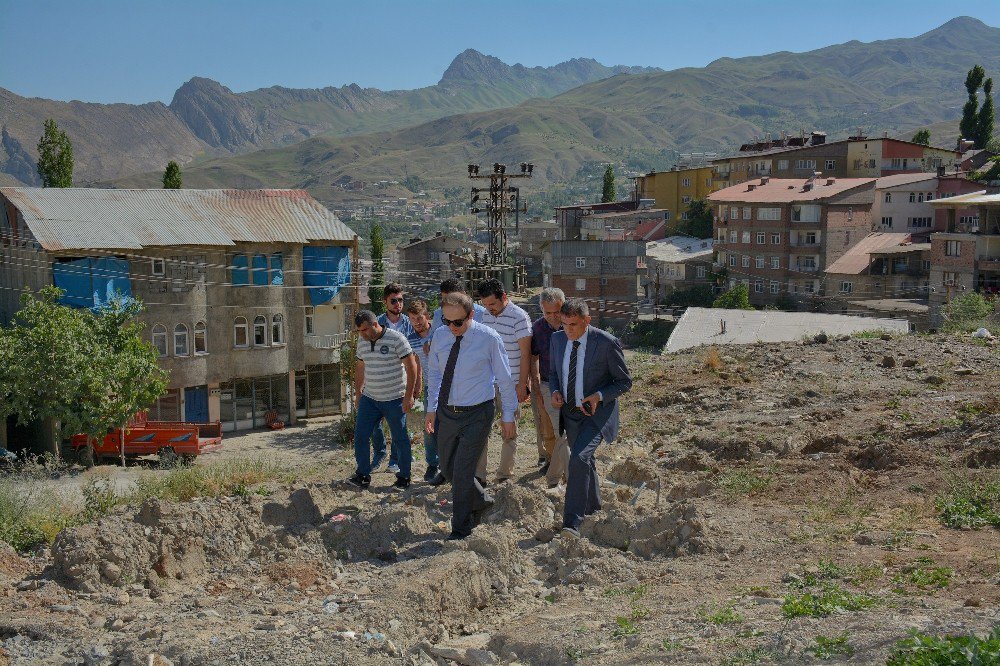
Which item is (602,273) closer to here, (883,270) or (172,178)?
(883,270)

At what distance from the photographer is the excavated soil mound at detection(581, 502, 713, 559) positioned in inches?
296

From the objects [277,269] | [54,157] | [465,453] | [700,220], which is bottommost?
[465,453]

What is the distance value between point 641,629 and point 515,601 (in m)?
1.32

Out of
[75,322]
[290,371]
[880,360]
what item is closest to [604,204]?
[290,371]

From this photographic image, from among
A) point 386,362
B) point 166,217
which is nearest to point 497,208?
point 166,217

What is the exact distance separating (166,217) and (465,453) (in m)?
32.6

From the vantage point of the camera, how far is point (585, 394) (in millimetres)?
8211

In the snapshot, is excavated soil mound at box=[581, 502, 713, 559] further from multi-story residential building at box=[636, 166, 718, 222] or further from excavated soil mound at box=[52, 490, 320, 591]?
multi-story residential building at box=[636, 166, 718, 222]

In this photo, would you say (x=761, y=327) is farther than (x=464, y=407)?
Yes

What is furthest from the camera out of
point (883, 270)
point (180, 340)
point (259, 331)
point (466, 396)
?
point (883, 270)

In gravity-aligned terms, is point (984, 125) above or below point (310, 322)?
above

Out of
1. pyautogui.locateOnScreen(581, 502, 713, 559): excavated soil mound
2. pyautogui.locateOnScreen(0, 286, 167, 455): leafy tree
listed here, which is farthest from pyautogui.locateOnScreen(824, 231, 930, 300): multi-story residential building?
pyautogui.locateOnScreen(581, 502, 713, 559): excavated soil mound

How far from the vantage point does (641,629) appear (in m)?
5.82

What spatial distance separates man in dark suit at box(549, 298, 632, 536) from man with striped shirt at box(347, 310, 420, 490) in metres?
1.94
